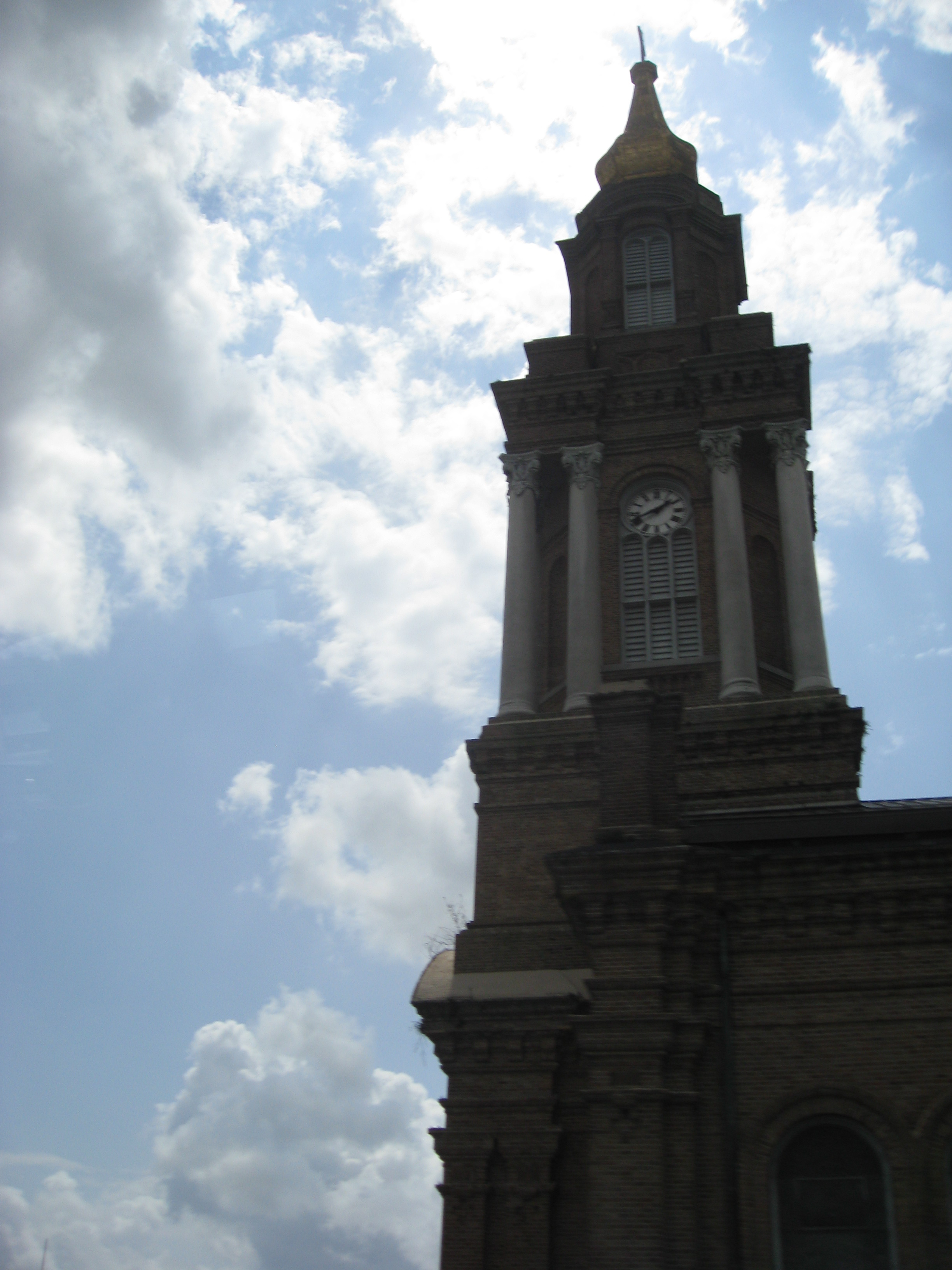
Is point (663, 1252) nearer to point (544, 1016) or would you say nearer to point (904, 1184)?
point (904, 1184)

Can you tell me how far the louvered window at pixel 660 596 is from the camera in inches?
866

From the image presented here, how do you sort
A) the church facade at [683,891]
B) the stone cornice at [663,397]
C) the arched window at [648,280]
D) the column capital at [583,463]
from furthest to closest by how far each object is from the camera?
the arched window at [648,280] → the stone cornice at [663,397] → the column capital at [583,463] → the church facade at [683,891]

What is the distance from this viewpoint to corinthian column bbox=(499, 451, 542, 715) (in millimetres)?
21625

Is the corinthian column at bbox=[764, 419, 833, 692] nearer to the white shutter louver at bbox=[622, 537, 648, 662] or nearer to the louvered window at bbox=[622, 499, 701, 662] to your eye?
Answer: the louvered window at bbox=[622, 499, 701, 662]

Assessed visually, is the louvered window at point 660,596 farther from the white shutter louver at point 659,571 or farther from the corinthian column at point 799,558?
the corinthian column at point 799,558

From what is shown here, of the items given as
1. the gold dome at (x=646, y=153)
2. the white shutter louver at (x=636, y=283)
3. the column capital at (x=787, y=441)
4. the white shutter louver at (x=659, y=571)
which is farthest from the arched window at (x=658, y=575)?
the gold dome at (x=646, y=153)

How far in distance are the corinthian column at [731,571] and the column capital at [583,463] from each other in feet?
6.66

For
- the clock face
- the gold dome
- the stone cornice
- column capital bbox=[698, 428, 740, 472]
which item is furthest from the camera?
the gold dome

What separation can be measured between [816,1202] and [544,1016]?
4.43m

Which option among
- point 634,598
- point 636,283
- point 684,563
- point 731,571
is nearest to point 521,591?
point 634,598

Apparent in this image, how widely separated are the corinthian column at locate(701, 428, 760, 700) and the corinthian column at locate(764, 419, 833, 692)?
2.37ft

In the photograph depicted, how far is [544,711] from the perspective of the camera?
2222 centimetres

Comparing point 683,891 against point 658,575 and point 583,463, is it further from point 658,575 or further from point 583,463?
point 583,463

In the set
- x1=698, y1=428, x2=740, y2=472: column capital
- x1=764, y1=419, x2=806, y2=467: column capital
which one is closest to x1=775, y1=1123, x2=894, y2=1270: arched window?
x1=698, y1=428, x2=740, y2=472: column capital
